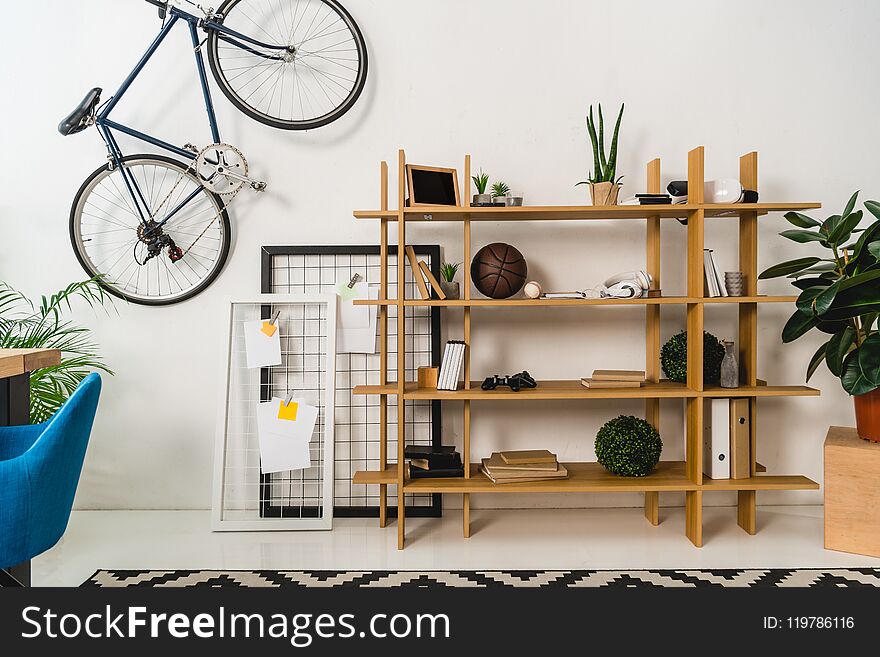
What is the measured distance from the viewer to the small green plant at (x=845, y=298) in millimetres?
2711

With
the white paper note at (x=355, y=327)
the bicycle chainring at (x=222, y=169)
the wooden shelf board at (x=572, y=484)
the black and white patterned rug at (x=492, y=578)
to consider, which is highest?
the bicycle chainring at (x=222, y=169)

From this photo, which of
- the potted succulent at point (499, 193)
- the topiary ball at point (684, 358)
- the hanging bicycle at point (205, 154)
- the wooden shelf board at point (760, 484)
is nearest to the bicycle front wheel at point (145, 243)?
the hanging bicycle at point (205, 154)

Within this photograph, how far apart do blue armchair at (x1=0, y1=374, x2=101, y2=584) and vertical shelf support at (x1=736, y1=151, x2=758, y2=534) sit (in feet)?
8.29

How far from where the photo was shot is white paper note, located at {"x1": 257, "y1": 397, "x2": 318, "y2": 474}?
3.26 m

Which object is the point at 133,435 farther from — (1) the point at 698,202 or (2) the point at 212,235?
(1) the point at 698,202

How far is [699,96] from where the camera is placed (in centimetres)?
339

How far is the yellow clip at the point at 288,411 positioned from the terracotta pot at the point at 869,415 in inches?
93.6

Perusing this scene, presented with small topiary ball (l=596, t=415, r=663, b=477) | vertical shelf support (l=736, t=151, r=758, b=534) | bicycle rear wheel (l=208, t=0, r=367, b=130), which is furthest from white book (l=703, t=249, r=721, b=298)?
bicycle rear wheel (l=208, t=0, r=367, b=130)

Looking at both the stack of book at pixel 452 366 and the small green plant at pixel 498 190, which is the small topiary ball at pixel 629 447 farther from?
the small green plant at pixel 498 190

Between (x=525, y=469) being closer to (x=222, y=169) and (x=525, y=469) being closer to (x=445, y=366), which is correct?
(x=445, y=366)

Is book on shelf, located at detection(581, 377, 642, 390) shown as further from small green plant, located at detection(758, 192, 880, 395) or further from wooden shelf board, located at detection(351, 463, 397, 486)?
wooden shelf board, located at detection(351, 463, 397, 486)

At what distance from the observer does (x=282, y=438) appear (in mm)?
3262

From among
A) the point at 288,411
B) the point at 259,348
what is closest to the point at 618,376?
the point at 288,411

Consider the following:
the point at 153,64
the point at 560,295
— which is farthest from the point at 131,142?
the point at 560,295
